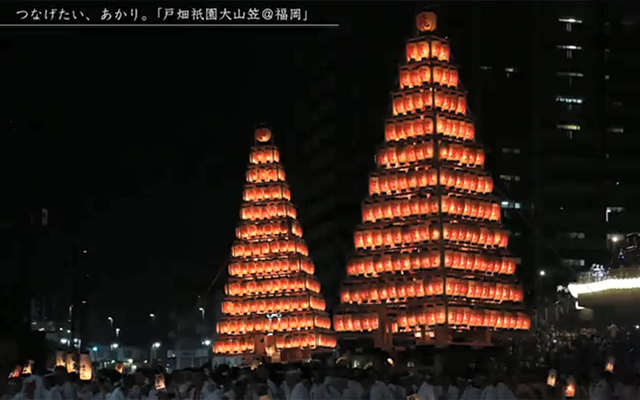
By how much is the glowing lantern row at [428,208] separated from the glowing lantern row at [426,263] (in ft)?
5.41

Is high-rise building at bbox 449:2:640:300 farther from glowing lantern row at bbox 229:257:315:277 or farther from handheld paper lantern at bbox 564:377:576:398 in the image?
handheld paper lantern at bbox 564:377:576:398

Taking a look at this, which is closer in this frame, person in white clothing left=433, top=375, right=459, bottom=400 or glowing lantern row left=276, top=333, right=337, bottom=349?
person in white clothing left=433, top=375, right=459, bottom=400

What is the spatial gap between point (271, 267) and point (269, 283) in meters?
0.80

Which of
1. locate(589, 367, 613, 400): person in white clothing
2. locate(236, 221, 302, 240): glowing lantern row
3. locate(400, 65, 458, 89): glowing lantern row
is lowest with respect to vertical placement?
locate(589, 367, 613, 400): person in white clothing

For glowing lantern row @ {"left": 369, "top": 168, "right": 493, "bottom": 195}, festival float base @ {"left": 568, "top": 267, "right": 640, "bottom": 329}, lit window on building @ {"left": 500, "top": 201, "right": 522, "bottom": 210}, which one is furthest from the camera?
lit window on building @ {"left": 500, "top": 201, "right": 522, "bottom": 210}

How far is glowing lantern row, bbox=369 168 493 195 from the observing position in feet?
159

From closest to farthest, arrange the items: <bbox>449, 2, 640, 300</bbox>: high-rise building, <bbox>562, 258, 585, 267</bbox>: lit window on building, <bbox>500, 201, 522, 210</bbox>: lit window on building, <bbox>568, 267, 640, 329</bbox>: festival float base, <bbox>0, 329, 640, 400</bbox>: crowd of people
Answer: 1. <bbox>0, 329, 640, 400</bbox>: crowd of people
2. <bbox>568, 267, 640, 329</bbox>: festival float base
3. <bbox>562, 258, 585, 267</bbox>: lit window on building
4. <bbox>449, 2, 640, 300</bbox>: high-rise building
5. <bbox>500, 201, 522, 210</bbox>: lit window on building

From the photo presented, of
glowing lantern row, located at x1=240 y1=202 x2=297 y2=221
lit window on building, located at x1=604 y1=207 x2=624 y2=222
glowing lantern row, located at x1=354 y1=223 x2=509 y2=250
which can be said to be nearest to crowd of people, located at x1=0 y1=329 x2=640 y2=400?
glowing lantern row, located at x1=354 y1=223 x2=509 y2=250

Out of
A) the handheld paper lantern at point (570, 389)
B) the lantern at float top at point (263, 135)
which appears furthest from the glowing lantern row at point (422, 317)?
the handheld paper lantern at point (570, 389)

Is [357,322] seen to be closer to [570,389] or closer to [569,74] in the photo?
[570,389]

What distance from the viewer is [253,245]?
58.3 m

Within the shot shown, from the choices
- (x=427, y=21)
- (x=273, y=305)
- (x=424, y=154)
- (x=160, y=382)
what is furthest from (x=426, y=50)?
(x=160, y=382)

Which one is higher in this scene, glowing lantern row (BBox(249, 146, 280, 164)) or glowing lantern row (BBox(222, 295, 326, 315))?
glowing lantern row (BBox(249, 146, 280, 164))

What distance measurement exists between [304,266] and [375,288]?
28.9 feet
